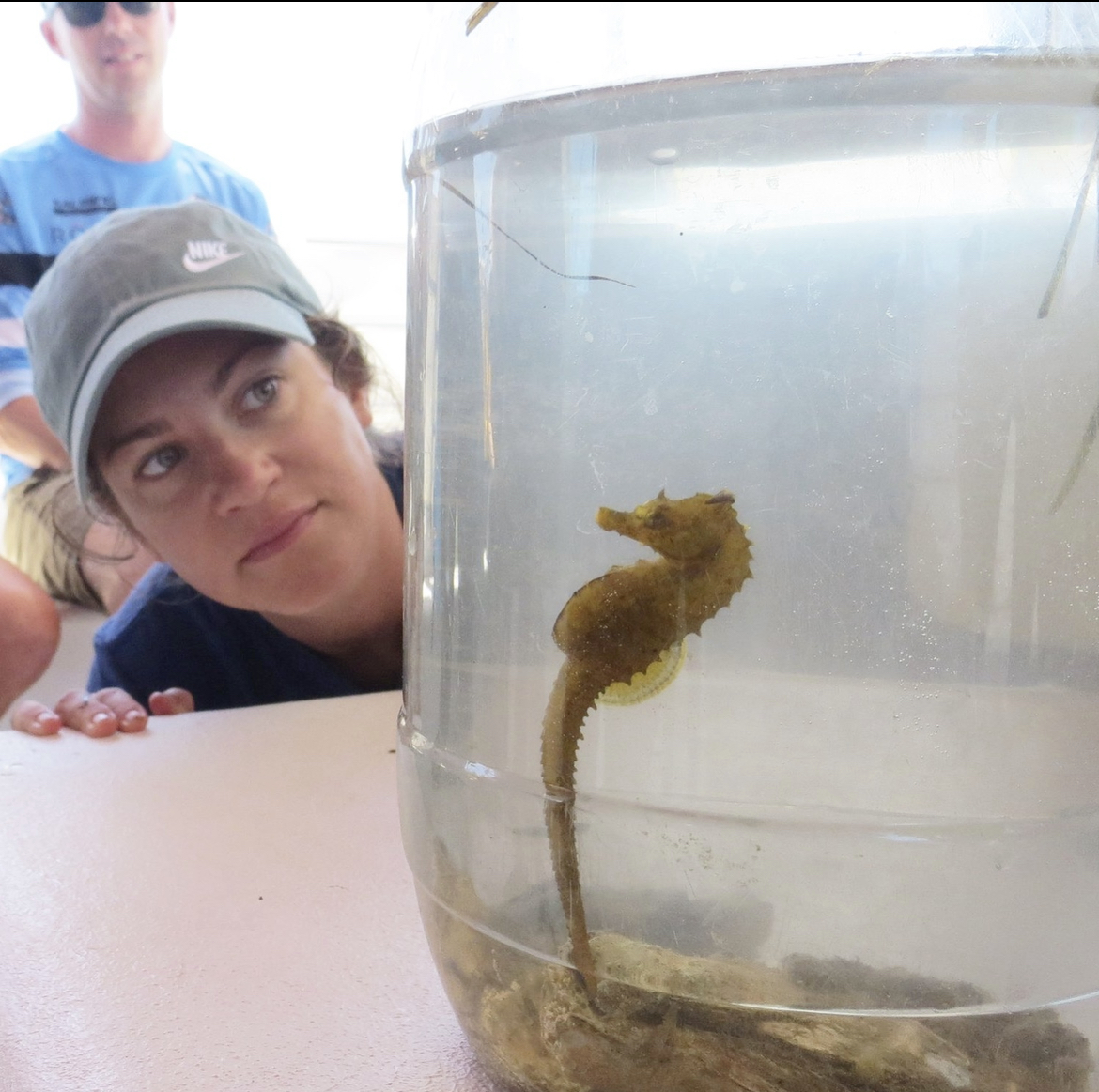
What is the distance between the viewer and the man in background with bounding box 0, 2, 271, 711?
149 centimetres

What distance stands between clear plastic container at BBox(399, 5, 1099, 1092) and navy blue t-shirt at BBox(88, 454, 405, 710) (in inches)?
45.6

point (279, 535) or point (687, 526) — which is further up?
point (687, 526)

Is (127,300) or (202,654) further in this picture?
(202,654)

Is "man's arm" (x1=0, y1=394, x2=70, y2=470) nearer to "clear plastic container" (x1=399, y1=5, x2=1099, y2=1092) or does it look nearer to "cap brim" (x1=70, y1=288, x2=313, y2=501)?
"cap brim" (x1=70, y1=288, x2=313, y2=501)

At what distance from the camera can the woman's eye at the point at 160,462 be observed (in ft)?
4.55

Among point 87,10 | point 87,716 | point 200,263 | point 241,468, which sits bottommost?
point 87,716

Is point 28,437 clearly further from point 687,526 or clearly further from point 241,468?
point 687,526

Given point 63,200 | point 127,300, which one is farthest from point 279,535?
point 63,200

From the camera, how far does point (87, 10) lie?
4.88 ft

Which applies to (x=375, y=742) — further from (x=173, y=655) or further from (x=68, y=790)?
(x=173, y=655)

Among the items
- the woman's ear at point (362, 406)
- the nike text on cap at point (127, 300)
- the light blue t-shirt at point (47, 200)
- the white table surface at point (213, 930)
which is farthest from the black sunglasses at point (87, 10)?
the white table surface at point (213, 930)

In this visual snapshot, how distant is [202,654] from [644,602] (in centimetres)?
135

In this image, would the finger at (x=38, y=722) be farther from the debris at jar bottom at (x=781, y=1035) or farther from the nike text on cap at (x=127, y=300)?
the debris at jar bottom at (x=781, y=1035)

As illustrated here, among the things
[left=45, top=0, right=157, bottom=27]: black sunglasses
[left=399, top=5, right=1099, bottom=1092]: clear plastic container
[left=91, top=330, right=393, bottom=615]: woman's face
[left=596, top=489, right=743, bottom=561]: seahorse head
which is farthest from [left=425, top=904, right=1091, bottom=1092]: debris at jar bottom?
[left=45, top=0, right=157, bottom=27]: black sunglasses
